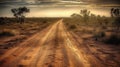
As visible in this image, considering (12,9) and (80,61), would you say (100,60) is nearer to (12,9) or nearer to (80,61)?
(80,61)

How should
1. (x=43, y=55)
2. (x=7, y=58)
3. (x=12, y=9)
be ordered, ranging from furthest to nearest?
1. (x=12, y=9)
2. (x=43, y=55)
3. (x=7, y=58)

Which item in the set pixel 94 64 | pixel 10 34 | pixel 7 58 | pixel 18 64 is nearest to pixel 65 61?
pixel 94 64

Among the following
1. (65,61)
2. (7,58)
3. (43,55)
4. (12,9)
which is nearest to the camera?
(65,61)

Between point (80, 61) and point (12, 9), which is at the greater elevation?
point (80, 61)

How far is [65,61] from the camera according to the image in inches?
460

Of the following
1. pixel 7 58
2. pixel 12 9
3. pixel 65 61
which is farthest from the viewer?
pixel 12 9

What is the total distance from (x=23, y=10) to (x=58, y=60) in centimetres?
7660

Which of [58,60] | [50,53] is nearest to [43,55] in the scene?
[50,53]

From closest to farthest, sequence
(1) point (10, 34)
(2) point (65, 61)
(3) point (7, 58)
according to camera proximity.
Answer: (2) point (65, 61), (3) point (7, 58), (1) point (10, 34)

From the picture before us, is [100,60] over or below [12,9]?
over

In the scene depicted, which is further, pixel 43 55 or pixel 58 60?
pixel 43 55

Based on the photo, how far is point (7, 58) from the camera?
41.0ft

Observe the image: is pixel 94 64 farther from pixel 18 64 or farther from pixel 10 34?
pixel 10 34

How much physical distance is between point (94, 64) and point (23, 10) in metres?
77.9
